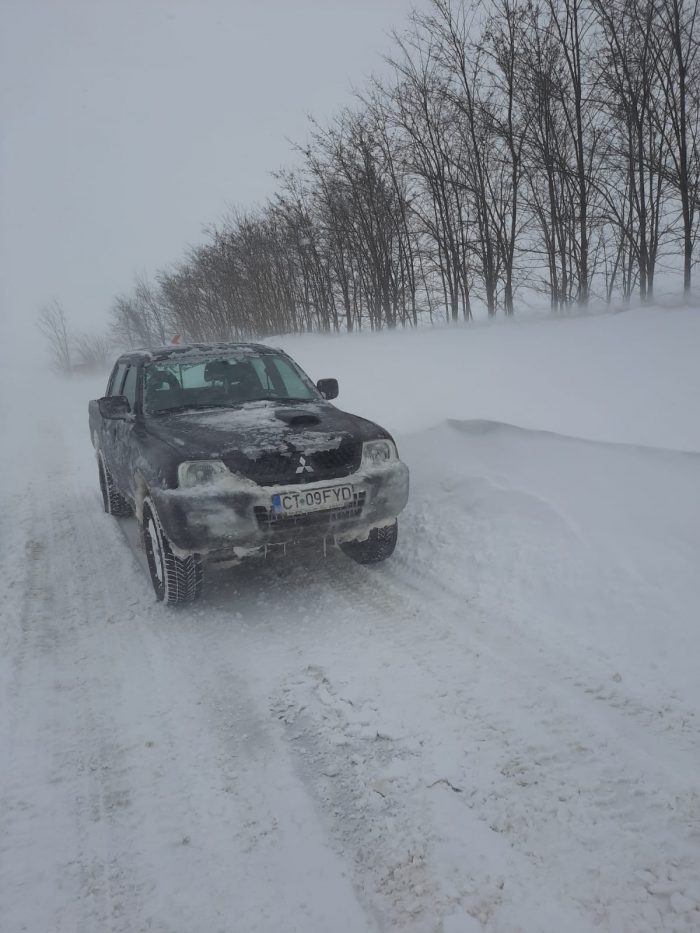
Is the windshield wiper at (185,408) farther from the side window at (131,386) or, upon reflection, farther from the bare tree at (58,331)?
the bare tree at (58,331)

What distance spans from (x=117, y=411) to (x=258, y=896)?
3.82 m

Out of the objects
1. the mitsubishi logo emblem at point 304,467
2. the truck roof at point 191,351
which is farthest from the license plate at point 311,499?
the truck roof at point 191,351

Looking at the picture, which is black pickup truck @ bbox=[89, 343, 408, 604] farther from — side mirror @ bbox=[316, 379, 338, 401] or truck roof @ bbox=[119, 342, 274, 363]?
side mirror @ bbox=[316, 379, 338, 401]

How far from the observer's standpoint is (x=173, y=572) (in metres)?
3.84

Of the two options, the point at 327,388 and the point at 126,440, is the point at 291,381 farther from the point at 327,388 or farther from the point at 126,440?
the point at 126,440

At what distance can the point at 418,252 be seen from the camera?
21062mm

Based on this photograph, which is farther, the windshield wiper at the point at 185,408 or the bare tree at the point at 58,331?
the bare tree at the point at 58,331

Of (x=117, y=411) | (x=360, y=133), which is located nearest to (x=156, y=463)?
(x=117, y=411)

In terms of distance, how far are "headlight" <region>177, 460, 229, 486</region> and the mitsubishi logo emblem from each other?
18.5 inches

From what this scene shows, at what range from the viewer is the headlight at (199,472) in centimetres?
363

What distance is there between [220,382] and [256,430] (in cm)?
118

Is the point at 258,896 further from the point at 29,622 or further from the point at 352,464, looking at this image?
the point at 29,622

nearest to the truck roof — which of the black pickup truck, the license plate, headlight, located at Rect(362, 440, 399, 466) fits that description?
the black pickup truck

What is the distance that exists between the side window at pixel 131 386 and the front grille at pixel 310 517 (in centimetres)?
197
